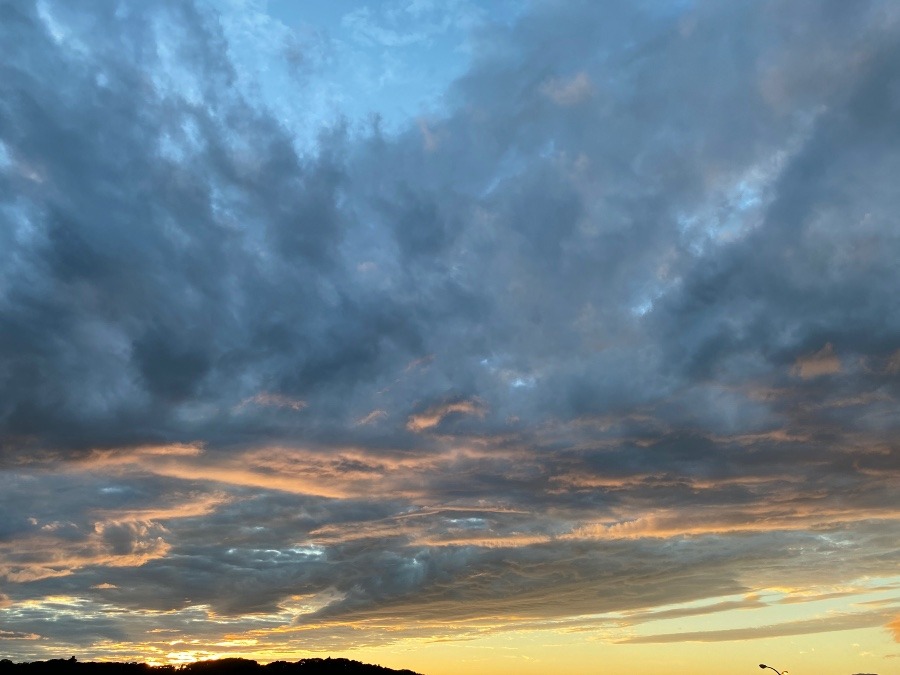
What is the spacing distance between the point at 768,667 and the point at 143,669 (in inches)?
5253

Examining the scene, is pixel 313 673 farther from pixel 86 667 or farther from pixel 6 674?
pixel 6 674

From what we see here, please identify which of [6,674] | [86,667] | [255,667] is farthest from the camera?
[255,667]

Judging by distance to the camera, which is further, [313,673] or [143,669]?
[313,673]

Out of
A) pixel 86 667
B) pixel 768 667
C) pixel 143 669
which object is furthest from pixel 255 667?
pixel 768 667

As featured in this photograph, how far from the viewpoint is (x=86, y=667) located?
158625 mm

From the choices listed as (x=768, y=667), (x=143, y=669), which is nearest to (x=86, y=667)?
(x=143, y=669)

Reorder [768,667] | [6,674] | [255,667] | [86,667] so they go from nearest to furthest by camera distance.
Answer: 1. [768,667]
2. [6,674]
3. [86,667]
4. [255,667]

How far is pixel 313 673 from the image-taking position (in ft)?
653

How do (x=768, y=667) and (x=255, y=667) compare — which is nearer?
(x=768, y=667)

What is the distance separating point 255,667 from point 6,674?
66575mm

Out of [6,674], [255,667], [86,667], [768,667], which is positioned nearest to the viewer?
[768,667]

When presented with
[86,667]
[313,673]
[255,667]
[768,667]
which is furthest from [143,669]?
[768,667]

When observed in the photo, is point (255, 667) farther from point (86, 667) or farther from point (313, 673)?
point (86, 667)

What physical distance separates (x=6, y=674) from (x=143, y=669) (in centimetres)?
3418
